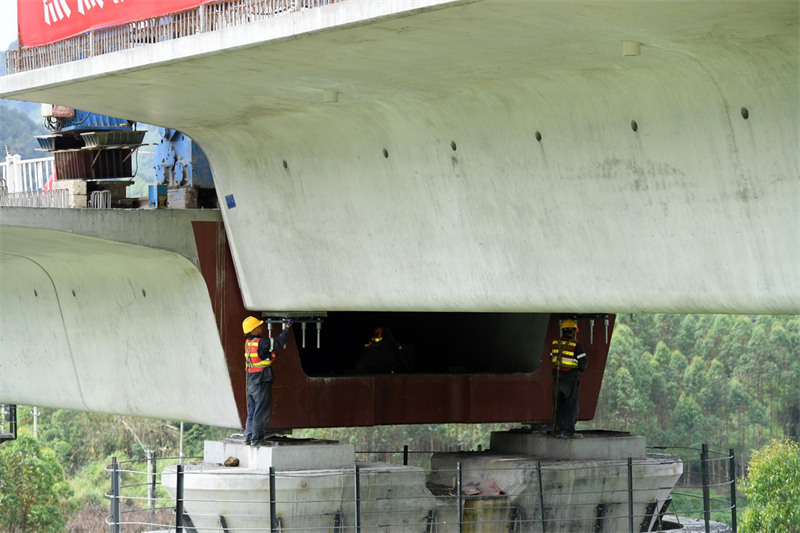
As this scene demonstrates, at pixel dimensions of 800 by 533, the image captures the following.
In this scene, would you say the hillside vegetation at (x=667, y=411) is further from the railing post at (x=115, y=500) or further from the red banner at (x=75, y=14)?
the red banner at (x=75, y=14)

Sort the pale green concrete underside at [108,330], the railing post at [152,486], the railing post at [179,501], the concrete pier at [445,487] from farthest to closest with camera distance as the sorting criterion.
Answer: the pale green concrete underside at [108,330] → the railing post at [152,486] → the concrete pier at [445,487] → the railing post at [179,501]

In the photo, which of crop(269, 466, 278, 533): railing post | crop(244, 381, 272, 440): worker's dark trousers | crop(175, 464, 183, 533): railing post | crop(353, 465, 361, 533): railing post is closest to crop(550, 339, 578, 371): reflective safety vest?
crop(353, 465, 361, 533): railing post

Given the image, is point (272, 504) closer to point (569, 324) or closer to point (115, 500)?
point (115, 500)

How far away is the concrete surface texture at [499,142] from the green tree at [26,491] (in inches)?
1556

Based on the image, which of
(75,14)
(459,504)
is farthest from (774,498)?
(75,14)

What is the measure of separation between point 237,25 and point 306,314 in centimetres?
619

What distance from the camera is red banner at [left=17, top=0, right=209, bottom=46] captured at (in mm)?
15039

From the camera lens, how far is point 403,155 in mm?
16047

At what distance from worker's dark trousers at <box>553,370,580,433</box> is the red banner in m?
8.58

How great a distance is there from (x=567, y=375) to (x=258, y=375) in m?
4.84

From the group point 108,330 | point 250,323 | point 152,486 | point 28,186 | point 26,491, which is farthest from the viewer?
point 26,491

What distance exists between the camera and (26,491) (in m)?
55.9

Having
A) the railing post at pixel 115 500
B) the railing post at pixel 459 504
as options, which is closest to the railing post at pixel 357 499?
the railing post at pixel 459 504

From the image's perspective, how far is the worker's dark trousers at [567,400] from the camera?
2084 cm
